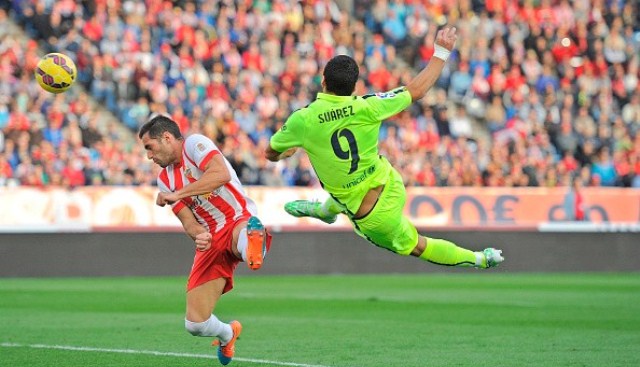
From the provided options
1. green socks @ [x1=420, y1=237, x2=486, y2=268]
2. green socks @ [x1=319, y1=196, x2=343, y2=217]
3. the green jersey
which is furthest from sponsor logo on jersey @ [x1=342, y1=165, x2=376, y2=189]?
green socks @ [x1=420, y1=237, x2=486, y2=268]

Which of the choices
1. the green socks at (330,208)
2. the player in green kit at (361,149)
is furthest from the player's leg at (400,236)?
the green socks at (330,208)

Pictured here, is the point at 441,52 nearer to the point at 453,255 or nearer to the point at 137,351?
the point at 453,255

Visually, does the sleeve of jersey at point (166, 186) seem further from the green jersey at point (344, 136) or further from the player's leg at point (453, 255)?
the player's leg at point (453, 255)

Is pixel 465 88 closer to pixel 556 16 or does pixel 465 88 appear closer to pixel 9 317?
pixel 556 16

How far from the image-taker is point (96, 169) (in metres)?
22.8

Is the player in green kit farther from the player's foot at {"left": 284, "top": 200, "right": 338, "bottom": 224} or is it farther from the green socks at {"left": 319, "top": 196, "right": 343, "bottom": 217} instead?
the player's foot at {"left": 284, "top": 200, "right": 338, "bottom": 224}

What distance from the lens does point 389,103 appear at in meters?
10.0

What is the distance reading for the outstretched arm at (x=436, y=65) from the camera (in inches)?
390

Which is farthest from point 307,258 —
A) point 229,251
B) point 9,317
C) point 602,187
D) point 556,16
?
point 229,251

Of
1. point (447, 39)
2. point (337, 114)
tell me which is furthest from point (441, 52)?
point (337, 114)

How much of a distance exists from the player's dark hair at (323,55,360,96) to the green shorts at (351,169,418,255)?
86cm

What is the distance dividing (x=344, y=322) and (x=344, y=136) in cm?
467

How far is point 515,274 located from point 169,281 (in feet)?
22.0

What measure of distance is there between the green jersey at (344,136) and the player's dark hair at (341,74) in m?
0.07
